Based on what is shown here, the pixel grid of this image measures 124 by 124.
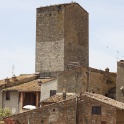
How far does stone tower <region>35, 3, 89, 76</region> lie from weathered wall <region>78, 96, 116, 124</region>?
2272cm

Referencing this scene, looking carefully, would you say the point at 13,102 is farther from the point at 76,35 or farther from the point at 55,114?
the point at 55,114

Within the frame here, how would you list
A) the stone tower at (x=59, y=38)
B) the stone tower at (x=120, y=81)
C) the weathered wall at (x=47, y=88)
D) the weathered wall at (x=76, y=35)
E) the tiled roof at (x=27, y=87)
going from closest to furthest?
the stone tower at (x=120, y=81), the weathered wall at (x=47, y=88), the tiled roof at (x=27, y=87), the stone tower at (x=59, y=38), the weathered wall at (x=76, y=35)

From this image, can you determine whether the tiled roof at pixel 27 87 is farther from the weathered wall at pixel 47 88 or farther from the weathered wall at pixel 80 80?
the weathered wall at pixel 80 80

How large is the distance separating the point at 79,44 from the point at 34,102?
12.4 metres

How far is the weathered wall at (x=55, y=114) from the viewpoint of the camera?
35.8 meters

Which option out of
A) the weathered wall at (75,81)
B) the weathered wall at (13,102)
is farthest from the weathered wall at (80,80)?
the weathered wall at (13,102)

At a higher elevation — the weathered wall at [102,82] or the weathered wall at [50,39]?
the weathered wall at [50,39]

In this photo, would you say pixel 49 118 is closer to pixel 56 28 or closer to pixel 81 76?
pixel 81 76

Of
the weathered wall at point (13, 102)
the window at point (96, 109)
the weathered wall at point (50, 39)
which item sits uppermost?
the weathered wall at point (50, 39)

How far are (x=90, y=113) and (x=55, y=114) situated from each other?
118 inches

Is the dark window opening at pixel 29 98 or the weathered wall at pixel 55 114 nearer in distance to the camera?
the weathered wall at pixel 55 114

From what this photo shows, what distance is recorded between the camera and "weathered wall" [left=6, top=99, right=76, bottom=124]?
35.8 m

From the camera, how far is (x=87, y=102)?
3575 cm

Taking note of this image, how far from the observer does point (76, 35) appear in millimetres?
61000
